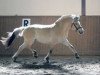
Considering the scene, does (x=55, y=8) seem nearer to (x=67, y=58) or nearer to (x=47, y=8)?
(x=47, y=8)

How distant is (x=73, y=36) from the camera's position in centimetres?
1520

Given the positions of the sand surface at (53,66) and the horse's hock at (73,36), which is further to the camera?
the horse's hock at (73,36)

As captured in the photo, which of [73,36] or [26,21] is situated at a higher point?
[26,21]

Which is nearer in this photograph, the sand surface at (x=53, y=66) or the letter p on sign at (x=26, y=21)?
the sand surface at (x=53, y=66)

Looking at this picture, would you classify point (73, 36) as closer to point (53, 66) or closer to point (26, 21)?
point (26, 21)

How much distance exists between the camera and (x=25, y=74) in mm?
10695

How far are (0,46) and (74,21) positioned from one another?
391 cm

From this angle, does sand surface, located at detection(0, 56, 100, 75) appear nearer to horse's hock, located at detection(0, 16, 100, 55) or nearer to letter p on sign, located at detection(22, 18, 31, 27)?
horse's hock, located at detection(0, 16, 100, 55)

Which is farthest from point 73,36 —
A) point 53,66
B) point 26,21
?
point 53,66

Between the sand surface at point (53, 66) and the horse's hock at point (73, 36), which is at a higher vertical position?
the horse's hock at point (73, 36)

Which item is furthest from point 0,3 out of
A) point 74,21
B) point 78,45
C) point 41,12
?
point 74,21

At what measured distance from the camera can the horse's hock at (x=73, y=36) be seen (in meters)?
15.2

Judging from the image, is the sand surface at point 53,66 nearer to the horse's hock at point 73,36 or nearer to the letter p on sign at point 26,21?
the horse's hock at point 73,36

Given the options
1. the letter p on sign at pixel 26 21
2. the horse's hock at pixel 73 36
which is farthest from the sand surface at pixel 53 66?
the letter p on sign at pixel 26 21
